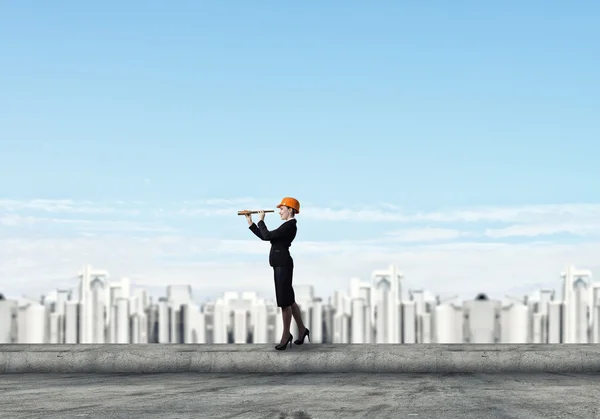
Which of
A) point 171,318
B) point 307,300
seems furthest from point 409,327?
point 171,318

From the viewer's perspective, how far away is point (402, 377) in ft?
31.3

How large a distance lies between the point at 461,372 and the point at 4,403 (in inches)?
219

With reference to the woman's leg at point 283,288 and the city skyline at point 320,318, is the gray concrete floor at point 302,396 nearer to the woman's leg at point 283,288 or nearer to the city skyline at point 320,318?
the woman's leg at point 283,288

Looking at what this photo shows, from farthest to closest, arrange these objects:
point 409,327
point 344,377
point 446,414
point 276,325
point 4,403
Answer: point 409,327 → point 276,325 → point 344,377 → point 4,403 → point 446,414

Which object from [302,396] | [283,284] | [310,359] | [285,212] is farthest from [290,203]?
[302,396]

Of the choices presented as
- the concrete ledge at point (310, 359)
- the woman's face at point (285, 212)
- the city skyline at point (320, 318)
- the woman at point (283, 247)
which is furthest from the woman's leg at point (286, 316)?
the city skyline at point (320, 318)

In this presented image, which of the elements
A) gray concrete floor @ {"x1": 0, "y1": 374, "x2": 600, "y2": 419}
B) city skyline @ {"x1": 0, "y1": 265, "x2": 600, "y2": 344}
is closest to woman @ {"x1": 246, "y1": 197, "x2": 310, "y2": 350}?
gray concrete floor @ {"x1": 0, "y1": 374, "x2": 600, "y2": 419}

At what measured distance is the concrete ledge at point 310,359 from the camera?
10.2 m

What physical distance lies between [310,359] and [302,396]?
9.20ft

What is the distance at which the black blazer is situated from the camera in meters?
9.70

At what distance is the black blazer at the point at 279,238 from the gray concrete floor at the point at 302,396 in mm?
1397

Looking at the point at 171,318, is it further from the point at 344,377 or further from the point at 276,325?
the point at 344,377

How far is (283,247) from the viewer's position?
388 inches

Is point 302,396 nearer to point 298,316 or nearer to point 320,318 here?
point 298,316
